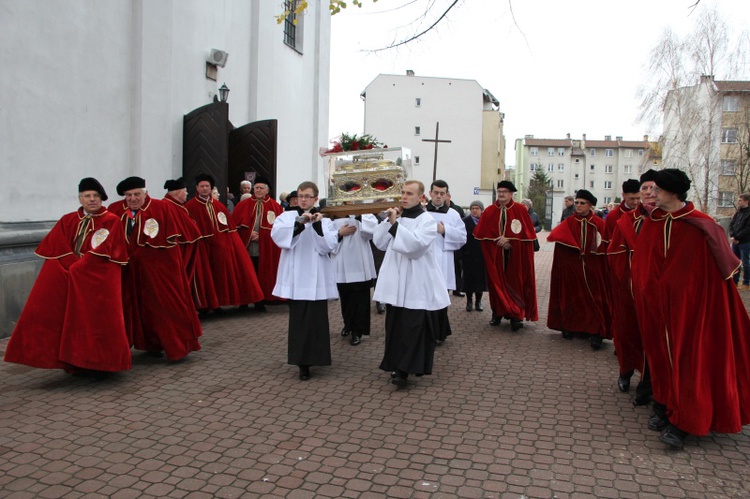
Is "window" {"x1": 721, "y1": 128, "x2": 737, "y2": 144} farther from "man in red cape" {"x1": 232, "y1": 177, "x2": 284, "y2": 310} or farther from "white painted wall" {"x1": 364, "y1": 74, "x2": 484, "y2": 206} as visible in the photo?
"man in red cape" {"x1": 232, "y1": 177, "x2": 284, "y2": 310}

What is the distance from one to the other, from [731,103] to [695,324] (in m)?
29.9

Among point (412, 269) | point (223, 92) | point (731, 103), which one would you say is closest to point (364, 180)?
point (412, 269)

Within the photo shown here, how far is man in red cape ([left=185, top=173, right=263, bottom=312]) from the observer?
9.55 meters

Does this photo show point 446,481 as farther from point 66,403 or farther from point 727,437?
point 66,403

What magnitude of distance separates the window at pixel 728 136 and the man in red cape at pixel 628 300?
27.2 meters

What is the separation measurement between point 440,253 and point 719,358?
172 inches

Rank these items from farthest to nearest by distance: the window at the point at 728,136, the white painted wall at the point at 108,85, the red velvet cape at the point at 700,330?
the window at the point at 728,136
the white painted wall at the point at 108,85
the red velvet cape at the point at 700,330

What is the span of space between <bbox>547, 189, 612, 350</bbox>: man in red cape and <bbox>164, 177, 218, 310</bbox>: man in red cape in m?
4.65

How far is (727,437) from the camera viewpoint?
513 centimetres

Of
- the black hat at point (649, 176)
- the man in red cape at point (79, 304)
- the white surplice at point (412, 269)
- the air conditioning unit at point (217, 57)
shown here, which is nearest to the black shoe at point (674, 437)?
the black hat at point (649, 176)

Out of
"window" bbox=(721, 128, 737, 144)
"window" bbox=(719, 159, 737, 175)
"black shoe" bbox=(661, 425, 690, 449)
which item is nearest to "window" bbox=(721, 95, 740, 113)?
"window" bbox=(721, 128, 737, 144)

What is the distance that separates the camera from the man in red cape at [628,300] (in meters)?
5.74

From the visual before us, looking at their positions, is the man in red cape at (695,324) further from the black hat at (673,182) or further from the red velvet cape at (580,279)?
the red velvet cape at (580,279)

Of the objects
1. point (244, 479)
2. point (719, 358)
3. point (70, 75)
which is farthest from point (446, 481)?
point (70, 75)
